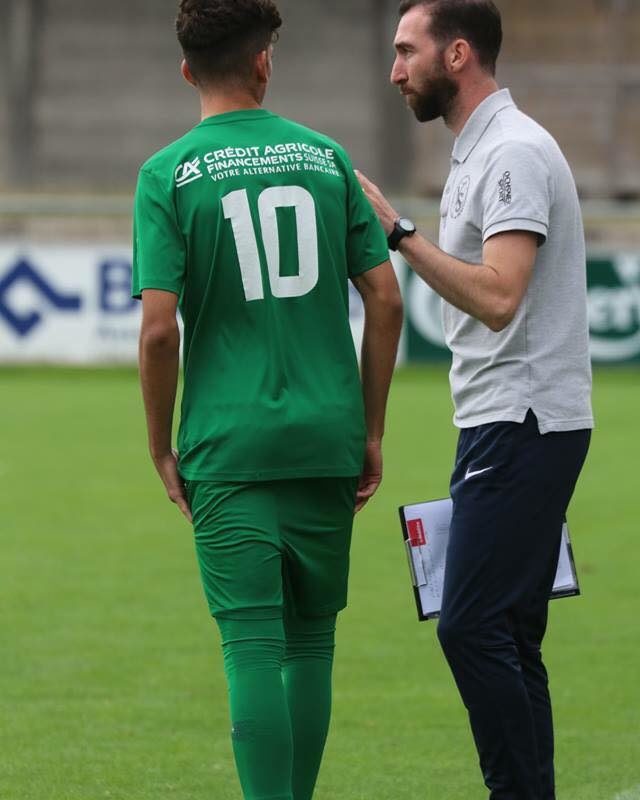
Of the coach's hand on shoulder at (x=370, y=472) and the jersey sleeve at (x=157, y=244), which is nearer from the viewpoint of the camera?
the jersey sleeve at (x=157, y=244)

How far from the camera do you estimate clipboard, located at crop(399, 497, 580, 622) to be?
4637 millimetres

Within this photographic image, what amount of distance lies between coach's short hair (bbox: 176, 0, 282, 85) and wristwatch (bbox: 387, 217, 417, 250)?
518 mm

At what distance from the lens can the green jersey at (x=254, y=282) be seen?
4113 mm

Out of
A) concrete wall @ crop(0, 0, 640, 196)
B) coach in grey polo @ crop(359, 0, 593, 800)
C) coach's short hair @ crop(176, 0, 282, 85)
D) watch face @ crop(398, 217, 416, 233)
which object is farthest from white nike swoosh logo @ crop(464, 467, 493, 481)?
concrete wall @ crop(0, 0, 640, 196)

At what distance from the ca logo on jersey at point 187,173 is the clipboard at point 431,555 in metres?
1.10

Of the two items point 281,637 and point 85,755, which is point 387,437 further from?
point 281,637

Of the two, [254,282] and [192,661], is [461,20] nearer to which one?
[254,282]

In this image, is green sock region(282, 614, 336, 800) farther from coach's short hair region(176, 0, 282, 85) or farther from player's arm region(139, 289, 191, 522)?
coach's short hair region(176, 0, 282, 85)

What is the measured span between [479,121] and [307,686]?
1.46m

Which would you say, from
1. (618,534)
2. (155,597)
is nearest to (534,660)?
(155,597)

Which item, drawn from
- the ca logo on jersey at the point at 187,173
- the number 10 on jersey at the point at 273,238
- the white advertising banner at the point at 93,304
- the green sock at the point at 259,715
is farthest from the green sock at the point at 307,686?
the white advertising banner at the point at 93,304

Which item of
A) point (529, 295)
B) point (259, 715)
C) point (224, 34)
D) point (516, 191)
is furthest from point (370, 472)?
point (224, 34)

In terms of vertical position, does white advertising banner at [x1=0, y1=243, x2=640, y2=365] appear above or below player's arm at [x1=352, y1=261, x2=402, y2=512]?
below

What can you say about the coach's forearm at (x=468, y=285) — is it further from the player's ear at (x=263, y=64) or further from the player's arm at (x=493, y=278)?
the player's ear at (x=263, y=64)
